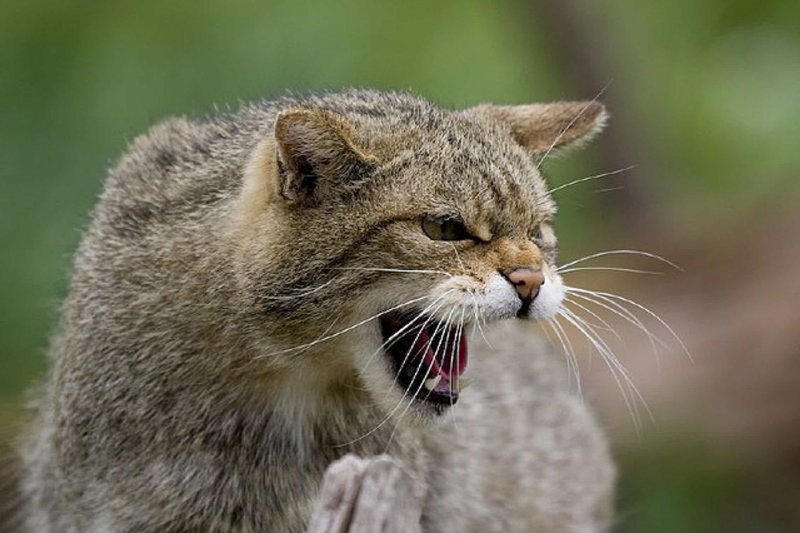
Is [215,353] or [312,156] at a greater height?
[312,156]

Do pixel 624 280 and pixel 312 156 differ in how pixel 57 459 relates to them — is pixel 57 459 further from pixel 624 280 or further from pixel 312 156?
pixel 624 280

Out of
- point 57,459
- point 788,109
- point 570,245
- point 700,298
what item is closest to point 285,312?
point 57,459

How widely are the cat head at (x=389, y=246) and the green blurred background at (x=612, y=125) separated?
350cm

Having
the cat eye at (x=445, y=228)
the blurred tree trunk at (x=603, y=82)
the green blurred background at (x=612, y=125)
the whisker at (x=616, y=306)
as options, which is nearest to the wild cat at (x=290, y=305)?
the cat eye at (x=445, y=228)

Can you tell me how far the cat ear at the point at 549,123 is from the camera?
4.72 metres

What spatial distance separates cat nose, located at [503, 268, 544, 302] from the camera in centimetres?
404

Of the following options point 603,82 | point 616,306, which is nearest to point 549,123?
point 616,306

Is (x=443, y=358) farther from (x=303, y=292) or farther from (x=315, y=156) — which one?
(x=315, y=156)

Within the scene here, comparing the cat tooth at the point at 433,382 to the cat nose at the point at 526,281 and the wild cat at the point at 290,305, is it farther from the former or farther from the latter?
the cat nose at the point at 526,281

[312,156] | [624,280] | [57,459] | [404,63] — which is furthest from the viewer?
[404,63]

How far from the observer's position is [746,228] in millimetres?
8703

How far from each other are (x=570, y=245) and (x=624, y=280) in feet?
4.09

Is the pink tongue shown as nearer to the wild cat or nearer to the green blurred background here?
the wild cat

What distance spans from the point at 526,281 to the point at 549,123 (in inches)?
35.9
